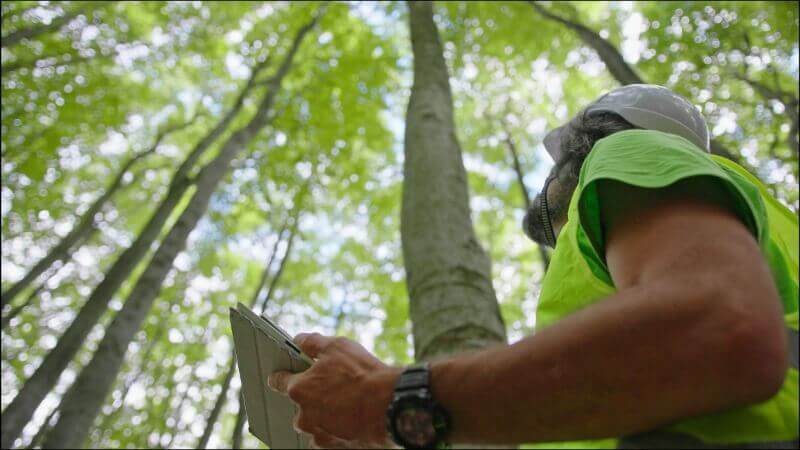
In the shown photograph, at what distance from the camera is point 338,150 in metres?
9.50

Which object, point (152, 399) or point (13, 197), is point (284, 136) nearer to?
point (13, 197)

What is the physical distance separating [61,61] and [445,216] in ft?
33.7

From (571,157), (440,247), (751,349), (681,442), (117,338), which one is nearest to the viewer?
(751,349)

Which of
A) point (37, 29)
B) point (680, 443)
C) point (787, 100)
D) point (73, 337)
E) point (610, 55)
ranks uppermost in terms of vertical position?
point (37, 29)

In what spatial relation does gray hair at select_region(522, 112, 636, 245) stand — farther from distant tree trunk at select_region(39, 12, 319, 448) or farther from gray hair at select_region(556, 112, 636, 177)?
distant tree trunk at select_region(39, 12, 319, 448)

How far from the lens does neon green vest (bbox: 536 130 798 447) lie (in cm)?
76

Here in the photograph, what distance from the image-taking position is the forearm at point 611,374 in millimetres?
676

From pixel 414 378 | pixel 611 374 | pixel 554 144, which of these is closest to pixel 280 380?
pixel 414 378

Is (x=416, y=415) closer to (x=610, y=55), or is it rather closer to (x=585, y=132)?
(x=585, y=132)

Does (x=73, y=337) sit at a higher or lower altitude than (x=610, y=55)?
lower

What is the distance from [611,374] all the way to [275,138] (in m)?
10.6

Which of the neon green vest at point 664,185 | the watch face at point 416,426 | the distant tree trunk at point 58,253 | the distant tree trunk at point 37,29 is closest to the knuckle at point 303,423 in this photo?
the watch face at point 416,426

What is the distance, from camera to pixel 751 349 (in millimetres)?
664

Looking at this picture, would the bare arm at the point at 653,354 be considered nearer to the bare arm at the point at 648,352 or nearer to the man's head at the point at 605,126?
the bare arm at the point at 648,352
